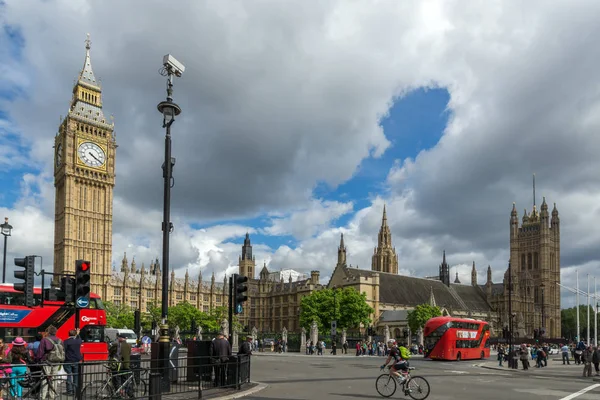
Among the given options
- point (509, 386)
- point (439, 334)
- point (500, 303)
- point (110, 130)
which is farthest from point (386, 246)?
point (509, 386)

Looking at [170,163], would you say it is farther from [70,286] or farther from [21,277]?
[21,277]

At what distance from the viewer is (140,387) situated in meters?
14.1

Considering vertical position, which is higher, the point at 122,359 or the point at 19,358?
the point at 19,358

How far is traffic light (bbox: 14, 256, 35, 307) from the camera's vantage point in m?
16.6

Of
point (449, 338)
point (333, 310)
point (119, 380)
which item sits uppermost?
point (119, 380)

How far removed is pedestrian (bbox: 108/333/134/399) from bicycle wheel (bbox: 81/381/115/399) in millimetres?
335

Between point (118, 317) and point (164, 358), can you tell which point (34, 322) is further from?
point (118, 317)

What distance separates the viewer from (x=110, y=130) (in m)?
110

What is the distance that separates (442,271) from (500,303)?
1437 centimetres

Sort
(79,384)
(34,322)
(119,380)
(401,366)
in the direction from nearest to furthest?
(79,384), (119,380), (401,366), (34,322)

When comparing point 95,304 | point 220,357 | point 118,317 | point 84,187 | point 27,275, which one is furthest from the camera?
point 84,187

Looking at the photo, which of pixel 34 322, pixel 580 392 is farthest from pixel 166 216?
pixel 34 322

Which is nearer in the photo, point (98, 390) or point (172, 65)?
point (98, 390)

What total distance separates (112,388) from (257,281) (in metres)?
130
